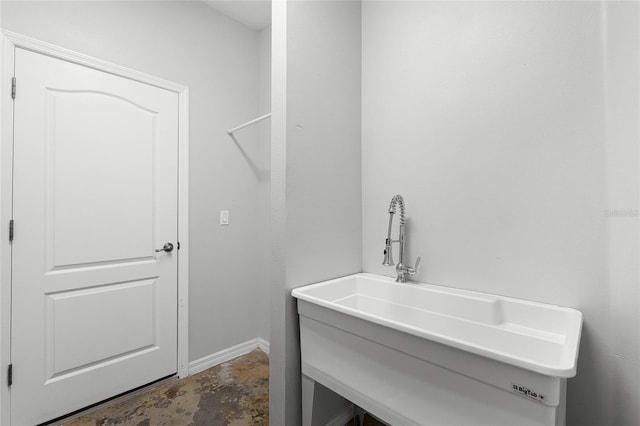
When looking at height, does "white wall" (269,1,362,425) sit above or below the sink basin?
above

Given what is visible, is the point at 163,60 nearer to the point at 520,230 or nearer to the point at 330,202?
the point at 330,202

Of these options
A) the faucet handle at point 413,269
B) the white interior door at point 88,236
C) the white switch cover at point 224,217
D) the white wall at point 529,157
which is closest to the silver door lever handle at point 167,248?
the white interior door at point 88,236

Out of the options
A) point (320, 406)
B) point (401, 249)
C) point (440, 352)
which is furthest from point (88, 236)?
point (440, 352)

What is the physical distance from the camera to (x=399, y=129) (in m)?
1.58

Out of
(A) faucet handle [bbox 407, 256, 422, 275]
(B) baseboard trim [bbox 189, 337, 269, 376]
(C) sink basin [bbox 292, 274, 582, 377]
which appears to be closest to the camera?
(C) sink basin [bbox 292, 274, 582, 377]

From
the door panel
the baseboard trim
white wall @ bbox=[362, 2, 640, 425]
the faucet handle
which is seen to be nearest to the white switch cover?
the door panel

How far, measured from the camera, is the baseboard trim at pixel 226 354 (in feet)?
7.06

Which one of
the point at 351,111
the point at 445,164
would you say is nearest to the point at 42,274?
the point at 351,111

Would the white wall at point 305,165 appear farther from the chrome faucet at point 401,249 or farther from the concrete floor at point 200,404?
the concrete floor at point 200,404

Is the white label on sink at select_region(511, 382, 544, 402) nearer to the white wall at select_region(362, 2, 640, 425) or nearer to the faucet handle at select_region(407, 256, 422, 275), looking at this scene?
the white wall at select_region(362, 2, 640, 425)

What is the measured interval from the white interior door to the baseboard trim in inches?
6.8

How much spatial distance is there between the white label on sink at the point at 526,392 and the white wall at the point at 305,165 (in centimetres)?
89

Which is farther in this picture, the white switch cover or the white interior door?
the white switch cover

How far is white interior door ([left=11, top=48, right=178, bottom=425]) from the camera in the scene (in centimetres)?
153
